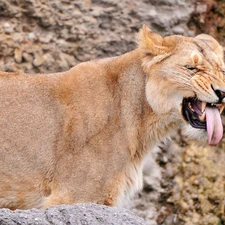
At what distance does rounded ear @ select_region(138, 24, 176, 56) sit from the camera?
590cm

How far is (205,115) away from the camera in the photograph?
5.72 m

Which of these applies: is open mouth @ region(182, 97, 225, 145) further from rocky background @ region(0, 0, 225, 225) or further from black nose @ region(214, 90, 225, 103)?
rocky background @ region(0, 0, 225, 225)

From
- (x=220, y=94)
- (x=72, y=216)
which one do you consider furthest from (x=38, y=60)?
(x=72, y=216)

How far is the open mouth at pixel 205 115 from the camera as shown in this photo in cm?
571

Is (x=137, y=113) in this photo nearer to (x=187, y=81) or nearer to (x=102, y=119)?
(x=102, y=119)

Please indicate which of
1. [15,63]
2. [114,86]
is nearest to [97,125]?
[114,86]

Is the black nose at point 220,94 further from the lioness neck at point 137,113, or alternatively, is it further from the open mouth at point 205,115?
the lioness neck at point 137,113

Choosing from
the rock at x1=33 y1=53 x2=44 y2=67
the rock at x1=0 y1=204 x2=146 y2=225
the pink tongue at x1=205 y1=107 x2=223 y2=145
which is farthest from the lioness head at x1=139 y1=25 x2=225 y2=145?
the rock at x1=33 y1=53 x2=44 y2=67

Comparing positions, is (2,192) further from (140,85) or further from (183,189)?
(183,189)

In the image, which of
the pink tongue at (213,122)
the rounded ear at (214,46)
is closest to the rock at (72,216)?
the pink tongue at (213,122)

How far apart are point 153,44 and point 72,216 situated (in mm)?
1899

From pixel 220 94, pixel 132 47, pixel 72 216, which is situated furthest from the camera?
pixel 132 47

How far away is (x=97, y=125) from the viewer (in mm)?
5852

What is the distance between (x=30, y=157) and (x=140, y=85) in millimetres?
1006
